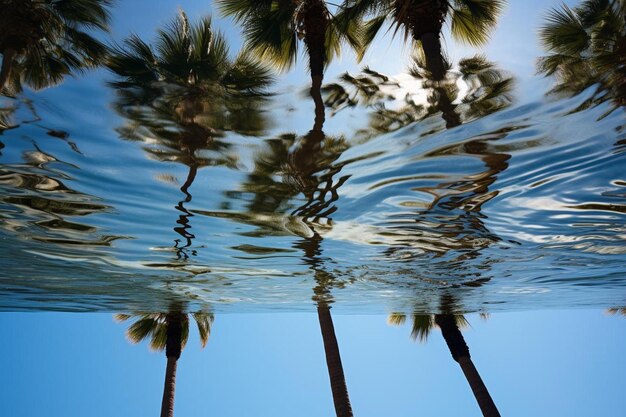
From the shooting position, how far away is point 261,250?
6.36m

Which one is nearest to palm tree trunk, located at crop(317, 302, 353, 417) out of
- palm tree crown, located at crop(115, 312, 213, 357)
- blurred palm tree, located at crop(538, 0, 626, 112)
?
palm tree crown, located at crop(115, 312, 213, 357)

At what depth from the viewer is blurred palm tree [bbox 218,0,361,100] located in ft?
13.8

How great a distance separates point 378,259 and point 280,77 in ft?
11.9

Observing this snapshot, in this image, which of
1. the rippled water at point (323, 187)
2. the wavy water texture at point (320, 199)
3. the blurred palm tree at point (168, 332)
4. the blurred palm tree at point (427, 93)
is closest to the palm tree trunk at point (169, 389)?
the blurred palm tree at point (168, 332)

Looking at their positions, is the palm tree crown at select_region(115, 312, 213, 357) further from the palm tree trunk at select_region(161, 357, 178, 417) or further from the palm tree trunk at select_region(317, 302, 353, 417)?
the palm tree trunk at select_region(317, 302, 353, 417)

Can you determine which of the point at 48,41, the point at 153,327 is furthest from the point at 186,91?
the point at 153,327

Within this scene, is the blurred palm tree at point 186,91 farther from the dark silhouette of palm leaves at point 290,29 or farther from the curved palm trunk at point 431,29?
the curved palm trunk at point 431,29

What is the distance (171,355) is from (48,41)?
416 inches

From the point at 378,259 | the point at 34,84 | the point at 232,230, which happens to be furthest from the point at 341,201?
the point at 34,84

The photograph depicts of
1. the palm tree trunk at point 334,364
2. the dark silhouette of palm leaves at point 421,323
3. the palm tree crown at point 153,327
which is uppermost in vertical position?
the palm tree crown at point 153,327

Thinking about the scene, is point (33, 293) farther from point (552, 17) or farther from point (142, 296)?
point (552, 17)

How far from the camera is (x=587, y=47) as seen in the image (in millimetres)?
3479

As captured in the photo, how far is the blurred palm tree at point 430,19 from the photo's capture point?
12.8 ft

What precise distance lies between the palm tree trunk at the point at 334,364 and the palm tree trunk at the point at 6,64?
7.77m
